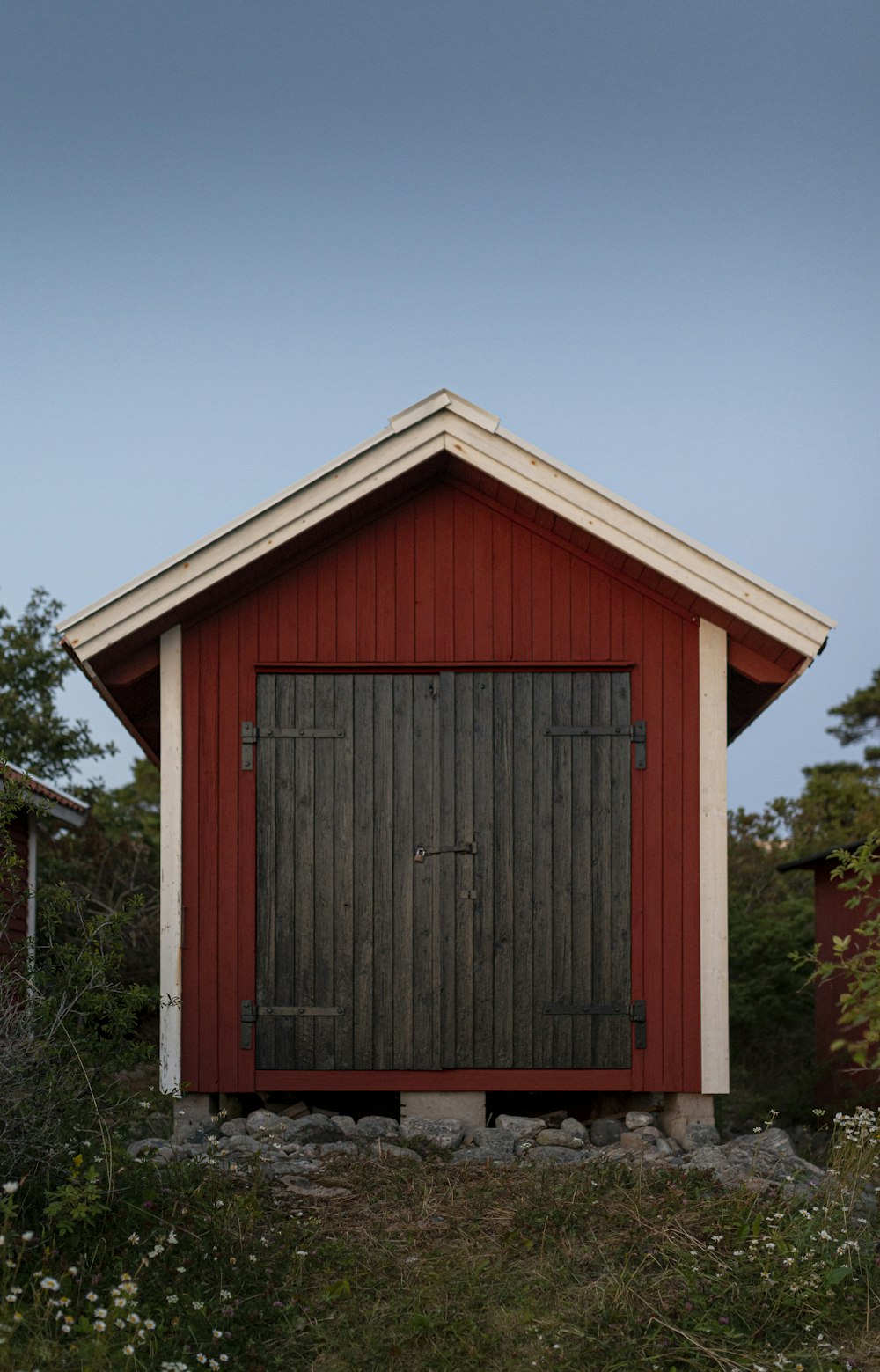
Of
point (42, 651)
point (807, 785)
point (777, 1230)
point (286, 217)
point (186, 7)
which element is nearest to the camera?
point (777, 1230)

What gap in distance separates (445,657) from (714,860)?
2194 millimetres

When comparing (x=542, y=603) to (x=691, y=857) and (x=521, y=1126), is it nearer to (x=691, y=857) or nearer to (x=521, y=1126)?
(x=691, y=857)

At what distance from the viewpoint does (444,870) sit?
841cm

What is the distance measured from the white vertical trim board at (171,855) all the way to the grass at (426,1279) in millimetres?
1782

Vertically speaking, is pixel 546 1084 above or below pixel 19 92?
below

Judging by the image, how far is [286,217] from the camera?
53.2ft

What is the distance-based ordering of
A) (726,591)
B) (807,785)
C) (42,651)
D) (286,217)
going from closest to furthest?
(726,591), (286,217), (42,651), (807,785)

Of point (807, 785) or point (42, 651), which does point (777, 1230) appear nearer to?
point (42, 651)

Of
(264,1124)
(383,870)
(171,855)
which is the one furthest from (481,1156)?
(171,855)

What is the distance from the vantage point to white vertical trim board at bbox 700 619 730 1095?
820 cm

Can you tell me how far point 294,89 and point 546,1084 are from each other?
39.7ft

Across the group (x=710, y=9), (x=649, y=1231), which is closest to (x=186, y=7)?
(x=710, y=9)

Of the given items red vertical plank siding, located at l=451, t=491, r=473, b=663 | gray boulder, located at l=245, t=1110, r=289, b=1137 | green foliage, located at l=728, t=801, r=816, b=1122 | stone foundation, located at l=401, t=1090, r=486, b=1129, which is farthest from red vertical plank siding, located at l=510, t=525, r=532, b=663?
green foliage, located at l=728, t=801, r=816, b=1122

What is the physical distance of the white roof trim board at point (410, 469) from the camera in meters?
7.97
